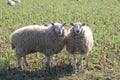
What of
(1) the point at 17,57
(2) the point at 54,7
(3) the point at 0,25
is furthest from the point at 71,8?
(1) the point at 17,57

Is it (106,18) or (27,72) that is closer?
(27,72)

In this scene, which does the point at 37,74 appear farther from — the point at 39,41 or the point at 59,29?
the point at 59,29

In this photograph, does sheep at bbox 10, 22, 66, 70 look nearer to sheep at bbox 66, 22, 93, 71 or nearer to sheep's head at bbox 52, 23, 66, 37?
sheep's head at bbox 52, 23, 66, 37

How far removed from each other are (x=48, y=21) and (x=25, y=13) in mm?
2495

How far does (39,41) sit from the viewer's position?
10859 mm

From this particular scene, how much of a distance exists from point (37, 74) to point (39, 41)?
1.11 meters

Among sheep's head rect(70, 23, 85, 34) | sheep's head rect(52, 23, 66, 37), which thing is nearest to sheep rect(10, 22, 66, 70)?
sheep's head rect(52, 23, 66, 37)

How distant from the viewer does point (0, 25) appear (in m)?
16.1

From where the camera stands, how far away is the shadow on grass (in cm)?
1027

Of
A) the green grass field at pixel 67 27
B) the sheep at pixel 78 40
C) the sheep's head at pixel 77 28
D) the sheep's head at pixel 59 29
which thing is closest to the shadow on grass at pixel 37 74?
the green grass field at pixel 67 27

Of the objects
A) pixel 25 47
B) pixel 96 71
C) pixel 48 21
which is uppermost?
pixel 48 21

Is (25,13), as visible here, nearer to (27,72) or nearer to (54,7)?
(54,7)

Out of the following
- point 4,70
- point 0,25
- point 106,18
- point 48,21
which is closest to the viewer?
point 4,70

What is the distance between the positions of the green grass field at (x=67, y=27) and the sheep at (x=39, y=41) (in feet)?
1.68
